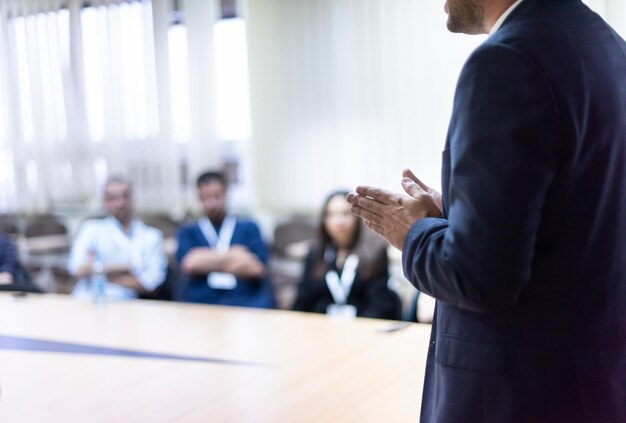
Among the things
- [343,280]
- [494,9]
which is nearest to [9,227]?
[343,280]

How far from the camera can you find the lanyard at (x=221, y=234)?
4.23 meters

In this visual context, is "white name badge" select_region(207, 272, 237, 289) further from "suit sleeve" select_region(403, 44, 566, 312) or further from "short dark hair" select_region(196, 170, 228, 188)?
"suit sleeve" select_region(403, 44, 566, 312)

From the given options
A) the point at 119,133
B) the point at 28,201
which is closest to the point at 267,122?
the point at 119,133

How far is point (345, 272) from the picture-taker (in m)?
3.62

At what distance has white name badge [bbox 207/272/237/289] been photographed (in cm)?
404

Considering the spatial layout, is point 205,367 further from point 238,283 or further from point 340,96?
point 340,96

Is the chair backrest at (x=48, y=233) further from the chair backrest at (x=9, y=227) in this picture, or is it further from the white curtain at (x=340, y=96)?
the white curtain at (x=340, y=96)

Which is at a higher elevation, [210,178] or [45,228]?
[210,178]

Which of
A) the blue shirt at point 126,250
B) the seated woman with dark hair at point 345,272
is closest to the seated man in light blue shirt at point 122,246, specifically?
the blue shirt at point 126,250

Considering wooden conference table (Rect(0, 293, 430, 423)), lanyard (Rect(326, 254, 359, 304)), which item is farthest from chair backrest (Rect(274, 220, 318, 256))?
wooden conference table (Rect(0, 293, 430, 423))

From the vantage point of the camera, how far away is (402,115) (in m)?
4.49

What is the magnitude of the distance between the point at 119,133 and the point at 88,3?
1.08 m

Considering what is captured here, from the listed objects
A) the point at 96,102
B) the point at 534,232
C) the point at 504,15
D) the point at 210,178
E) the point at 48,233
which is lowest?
the point at 48,233

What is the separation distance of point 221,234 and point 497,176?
338cm
